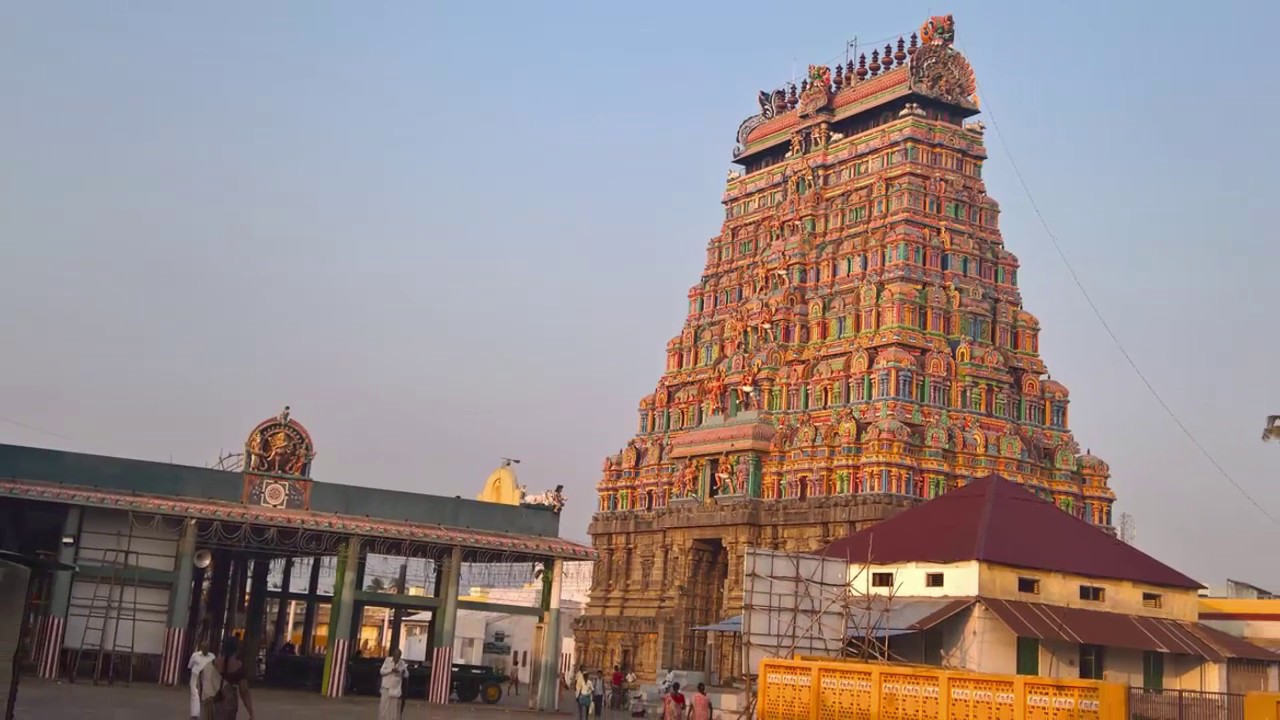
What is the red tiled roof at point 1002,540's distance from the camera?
46.8m

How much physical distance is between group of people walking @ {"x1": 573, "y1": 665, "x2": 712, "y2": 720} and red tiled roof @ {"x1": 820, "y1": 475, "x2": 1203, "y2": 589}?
9270 mm

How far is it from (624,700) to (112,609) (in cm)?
2704

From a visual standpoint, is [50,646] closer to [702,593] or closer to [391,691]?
[391,691]

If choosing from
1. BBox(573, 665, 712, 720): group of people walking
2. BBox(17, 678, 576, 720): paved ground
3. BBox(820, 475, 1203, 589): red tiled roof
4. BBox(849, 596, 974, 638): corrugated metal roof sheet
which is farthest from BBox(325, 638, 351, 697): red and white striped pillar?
BBox(820, 475, 1203, 589): red tiled roof

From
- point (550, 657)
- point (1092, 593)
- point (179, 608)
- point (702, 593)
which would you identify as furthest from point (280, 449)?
point (702, 593)

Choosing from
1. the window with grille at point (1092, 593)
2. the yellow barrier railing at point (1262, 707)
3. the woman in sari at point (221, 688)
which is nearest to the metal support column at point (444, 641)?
the woman in sari at point (221, 688)

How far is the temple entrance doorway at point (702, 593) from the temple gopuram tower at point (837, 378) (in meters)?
0.13

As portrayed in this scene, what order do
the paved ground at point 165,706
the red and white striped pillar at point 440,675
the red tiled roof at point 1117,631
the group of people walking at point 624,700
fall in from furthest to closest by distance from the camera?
the red and white striped pillar at point 440,675 → the red tiled roof at point 1117,631 → the group of people walking at point 624,700 → the paved ground at point 165,706

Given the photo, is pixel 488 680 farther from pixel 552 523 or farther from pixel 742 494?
pixel 742 494

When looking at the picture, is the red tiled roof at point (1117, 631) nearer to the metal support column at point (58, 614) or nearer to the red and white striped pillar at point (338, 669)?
the red and white striped pillar at point (338, 669)

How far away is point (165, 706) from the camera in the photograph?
34.7 meters

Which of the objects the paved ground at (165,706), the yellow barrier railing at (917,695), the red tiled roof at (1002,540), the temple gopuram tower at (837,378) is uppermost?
the temple gopuram tower at (837,378)

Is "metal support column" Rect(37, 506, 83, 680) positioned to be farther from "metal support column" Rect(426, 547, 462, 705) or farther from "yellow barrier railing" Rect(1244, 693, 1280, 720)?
"yellow barrier railing" Rect(1244, 693, 1280, 720)

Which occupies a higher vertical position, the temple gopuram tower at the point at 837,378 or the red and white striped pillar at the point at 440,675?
the temple gopuram tower at the point at 837,378
